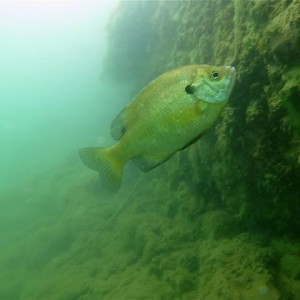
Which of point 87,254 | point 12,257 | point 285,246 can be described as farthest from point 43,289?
point 285,246

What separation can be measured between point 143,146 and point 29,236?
36.8 feet

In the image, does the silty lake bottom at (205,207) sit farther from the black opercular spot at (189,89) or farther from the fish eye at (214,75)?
the black opercular spot at (189,89)

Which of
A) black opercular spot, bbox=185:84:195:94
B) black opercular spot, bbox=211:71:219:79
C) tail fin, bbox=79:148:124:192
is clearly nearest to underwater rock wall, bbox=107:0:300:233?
black opercular spot, bbox=211:71:219:79

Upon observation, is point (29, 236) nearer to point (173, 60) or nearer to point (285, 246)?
point (173, 60)

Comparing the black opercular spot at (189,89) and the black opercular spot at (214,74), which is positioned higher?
the black opercular spot at (189,89)

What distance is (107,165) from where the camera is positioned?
216cm

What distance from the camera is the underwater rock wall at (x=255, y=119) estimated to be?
3.35m

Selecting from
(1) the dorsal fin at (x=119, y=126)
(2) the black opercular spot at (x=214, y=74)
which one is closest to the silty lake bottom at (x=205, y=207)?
(2) the black opercular spot at (x=214, y=74)

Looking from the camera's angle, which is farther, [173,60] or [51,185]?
[51,185]

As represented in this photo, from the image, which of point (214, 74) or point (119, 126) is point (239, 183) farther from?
point (214, 74)

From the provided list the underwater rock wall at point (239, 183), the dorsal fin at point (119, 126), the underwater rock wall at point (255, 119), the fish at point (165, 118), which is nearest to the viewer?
the fish at point (165, 118)

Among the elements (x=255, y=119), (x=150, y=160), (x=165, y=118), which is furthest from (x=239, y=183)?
(x=165, y=118)

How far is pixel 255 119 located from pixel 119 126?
94.6 inches

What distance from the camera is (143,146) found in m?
2.00
